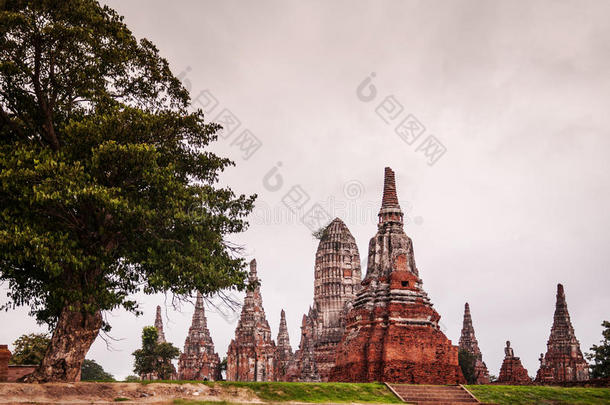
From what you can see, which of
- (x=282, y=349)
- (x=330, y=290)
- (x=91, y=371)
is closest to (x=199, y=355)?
(x=282, y=349)

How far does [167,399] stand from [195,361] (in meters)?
58.8

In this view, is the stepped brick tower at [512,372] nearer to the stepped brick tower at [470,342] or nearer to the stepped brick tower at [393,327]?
the stepped brick tower at [470,342]

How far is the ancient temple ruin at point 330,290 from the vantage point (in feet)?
176

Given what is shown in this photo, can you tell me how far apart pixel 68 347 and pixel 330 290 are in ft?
136

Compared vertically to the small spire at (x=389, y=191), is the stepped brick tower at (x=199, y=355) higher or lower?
lower

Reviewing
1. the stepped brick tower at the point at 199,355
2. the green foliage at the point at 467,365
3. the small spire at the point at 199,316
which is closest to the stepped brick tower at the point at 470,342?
the green foliage at the point at 467,365

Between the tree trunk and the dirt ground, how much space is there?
1.14m

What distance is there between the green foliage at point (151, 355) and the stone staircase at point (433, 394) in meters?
42.6

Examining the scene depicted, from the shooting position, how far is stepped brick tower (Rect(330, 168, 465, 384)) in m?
24.5

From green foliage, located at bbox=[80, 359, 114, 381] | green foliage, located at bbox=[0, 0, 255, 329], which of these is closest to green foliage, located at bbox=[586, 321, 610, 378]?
green foliage, located at bbox=[0, 0, 255, 329]

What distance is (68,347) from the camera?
17.8 meters

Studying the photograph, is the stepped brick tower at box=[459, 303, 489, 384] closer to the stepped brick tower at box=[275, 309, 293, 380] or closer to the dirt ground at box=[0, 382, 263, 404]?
the stepped brick tower at box=[275, 309, 293, 380]

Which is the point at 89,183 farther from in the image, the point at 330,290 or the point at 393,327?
the point at 330,290

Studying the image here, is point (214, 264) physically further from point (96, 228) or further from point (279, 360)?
point (279, 360)
